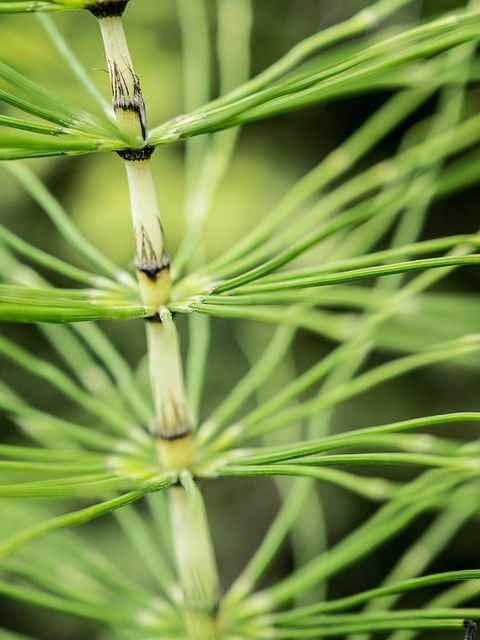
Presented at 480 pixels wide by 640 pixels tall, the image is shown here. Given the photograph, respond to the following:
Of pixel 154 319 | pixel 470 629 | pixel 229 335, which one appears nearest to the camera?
pixel 470 629

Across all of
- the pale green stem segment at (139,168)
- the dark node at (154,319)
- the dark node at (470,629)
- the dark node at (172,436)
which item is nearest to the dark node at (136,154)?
the pale green stem segment at (139,168)

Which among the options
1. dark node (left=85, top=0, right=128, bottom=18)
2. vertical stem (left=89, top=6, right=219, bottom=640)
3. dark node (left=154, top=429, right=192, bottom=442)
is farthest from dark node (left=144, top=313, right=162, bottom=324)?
dark node (left=85, top=0, right=128, bottom=18)

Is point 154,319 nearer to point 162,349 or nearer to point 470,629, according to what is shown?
point 162,349

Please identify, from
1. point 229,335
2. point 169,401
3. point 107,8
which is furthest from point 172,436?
point 229,335

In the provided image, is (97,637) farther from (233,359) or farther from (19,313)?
(19,313)

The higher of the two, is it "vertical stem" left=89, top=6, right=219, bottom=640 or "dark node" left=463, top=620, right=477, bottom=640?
"vertical stem" left=89, top=6, right=219, bottom=640


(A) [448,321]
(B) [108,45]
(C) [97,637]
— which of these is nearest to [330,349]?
(A) [448,321]

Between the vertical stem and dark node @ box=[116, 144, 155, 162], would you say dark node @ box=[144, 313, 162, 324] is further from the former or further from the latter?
dark node @ box=[116, 144, 155, 162]
